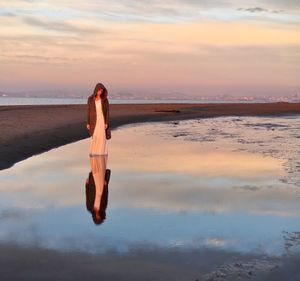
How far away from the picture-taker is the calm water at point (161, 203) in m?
6.60

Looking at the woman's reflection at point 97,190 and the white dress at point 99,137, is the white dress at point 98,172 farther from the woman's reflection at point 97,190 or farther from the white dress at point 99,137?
the white dress at point 99,137

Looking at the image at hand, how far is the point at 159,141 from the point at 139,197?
12.3 m

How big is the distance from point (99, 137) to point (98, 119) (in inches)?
23.4

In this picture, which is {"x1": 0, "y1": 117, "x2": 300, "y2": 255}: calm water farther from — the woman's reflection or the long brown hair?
the long brown hair

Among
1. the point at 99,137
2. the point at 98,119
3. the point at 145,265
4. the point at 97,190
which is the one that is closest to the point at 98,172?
the point at 97,190

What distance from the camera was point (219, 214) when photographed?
8.05 meters

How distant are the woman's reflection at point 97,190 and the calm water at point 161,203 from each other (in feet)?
0.37

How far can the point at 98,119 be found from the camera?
52.6 ft

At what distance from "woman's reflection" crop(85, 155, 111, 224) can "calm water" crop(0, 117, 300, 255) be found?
11cm

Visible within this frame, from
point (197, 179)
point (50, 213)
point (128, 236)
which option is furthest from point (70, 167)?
point (128, 236)

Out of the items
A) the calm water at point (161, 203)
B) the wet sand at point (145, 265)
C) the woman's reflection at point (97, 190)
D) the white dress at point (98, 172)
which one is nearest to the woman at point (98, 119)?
the white dress at point (98, 172)

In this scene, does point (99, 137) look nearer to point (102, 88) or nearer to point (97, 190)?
point (102, 88)

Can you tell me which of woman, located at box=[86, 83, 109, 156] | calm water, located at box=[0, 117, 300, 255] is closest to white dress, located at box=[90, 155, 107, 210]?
calm water, located at box=[0, 117, 300, 255]

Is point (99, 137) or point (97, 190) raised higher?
point (99, 137)
